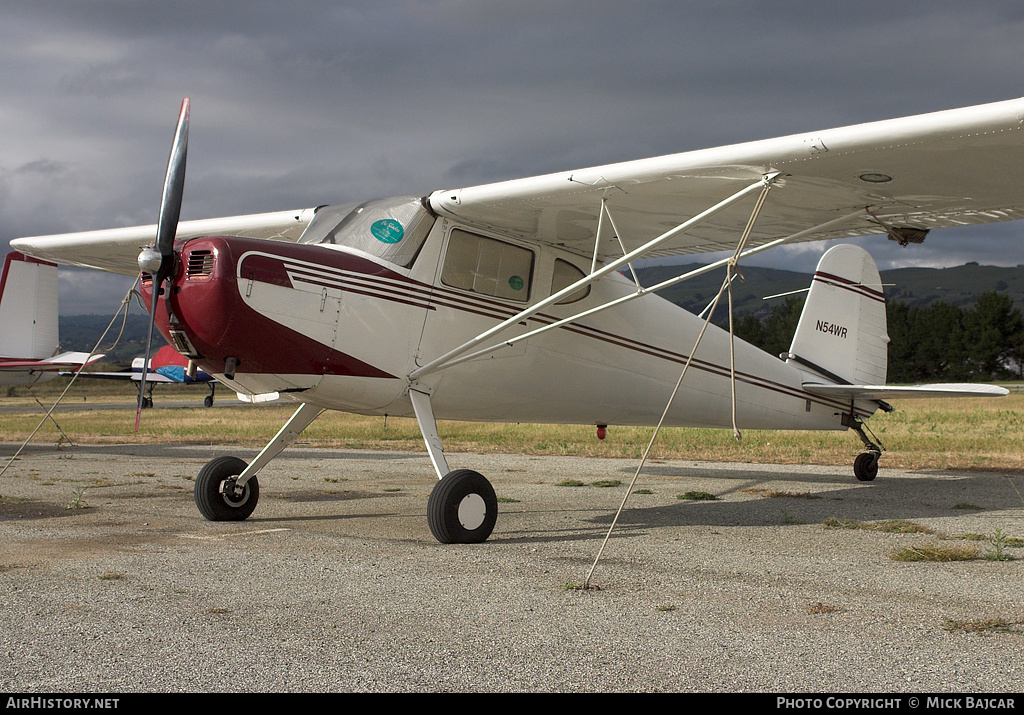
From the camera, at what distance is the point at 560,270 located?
848cm

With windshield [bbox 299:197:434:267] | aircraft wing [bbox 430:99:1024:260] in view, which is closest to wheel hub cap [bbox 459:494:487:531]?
windshield [bbox 299:197:434:267]

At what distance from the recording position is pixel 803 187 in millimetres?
6789

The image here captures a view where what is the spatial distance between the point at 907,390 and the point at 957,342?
99.5m

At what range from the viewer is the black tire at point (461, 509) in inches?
257

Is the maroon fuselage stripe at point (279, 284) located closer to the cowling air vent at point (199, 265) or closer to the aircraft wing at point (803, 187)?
the cowling air vent at point (199, 265)

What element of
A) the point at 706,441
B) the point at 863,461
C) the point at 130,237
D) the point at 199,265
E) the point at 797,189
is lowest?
the point at 706,441

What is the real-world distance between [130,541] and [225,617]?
9.20ft

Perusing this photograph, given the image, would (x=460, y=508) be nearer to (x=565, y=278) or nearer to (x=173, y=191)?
(x=565, y=278)

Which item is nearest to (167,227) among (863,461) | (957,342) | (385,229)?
(385,229)

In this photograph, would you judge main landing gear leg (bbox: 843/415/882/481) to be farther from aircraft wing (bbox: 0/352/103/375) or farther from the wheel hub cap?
aircraft wing (bbox: 0/352/103/375)

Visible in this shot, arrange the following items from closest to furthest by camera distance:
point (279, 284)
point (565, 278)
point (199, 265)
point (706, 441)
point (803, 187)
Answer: point (199, 265), point (279, 284), point (803, 187), point (565, 278), point (706, 441)

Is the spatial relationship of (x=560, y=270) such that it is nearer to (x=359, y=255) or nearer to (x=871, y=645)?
(x=359, y=255)

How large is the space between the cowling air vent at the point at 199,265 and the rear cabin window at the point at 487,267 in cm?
212

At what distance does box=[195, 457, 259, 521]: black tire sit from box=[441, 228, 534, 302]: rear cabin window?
2.79 meters
